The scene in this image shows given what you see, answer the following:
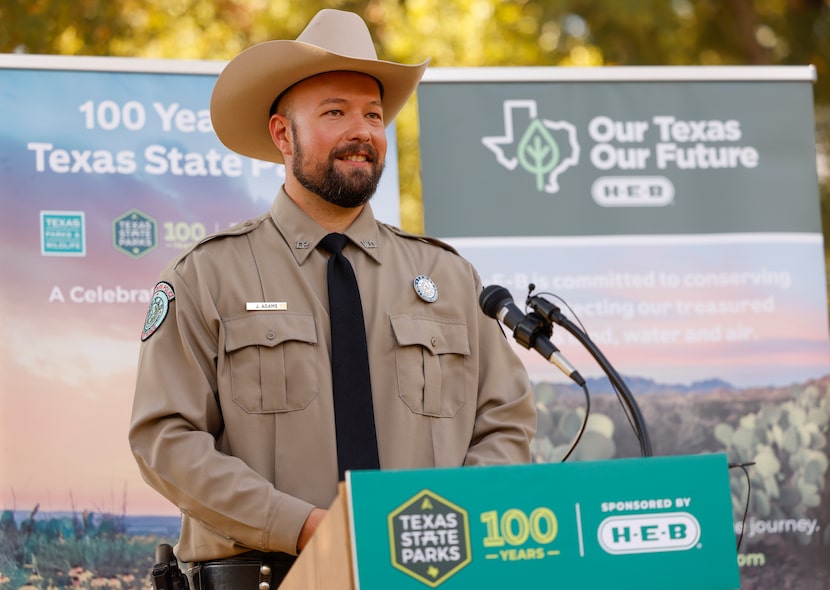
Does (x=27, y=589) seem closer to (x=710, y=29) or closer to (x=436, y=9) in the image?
(x=436, y=9)

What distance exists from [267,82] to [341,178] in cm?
38

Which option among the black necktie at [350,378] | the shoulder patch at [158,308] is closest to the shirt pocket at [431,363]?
the black necktie at [350,378]

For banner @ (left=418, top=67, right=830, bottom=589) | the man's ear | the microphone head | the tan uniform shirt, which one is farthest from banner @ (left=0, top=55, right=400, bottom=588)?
the microphone head

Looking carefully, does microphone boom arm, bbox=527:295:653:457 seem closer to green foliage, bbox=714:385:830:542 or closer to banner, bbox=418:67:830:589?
banner, bbox=418:67:830:589

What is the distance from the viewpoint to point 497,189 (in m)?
4.97

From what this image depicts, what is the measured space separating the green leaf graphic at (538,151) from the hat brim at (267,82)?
3.65 ft

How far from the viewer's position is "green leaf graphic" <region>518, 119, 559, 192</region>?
500 centimetres

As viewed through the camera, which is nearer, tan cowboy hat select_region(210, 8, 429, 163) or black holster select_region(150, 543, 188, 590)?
black holster select_region(150, 543, 188, 590)

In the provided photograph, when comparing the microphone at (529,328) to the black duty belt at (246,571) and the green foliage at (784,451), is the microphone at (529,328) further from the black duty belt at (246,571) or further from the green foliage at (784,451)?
the green foliage at (784,451)

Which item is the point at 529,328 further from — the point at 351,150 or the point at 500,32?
the point at 500,32

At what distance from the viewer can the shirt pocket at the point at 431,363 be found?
3348mm

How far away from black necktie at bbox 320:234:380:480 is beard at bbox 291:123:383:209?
0.20 m

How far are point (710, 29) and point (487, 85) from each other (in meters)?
6.22

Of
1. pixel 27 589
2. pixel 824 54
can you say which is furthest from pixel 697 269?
pixel 824 54
